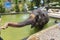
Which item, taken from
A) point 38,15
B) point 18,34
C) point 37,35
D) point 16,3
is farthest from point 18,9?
point 37,35

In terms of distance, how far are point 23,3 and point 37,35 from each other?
3127 mm

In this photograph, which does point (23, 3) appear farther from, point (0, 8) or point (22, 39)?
point (22, 39)

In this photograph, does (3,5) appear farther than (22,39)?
Yes

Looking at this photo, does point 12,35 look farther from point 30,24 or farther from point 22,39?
point 30,24

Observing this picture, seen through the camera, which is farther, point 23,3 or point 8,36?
point 23,3

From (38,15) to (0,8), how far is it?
2233mm

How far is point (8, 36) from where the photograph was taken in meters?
2.34

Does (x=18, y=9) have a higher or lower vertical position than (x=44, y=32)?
lower

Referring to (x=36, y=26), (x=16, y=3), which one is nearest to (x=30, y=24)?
(x=36, y=26)

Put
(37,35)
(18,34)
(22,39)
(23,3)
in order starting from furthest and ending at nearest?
(23,3), (18,34), (22,39), (37,35)

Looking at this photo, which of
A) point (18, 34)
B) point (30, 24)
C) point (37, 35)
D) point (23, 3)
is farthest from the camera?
point (23, 3)

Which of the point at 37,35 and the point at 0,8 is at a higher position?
the point at 37,35

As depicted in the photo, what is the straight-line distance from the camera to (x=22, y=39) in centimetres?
223

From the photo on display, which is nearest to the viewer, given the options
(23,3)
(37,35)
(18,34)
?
(37,35)
